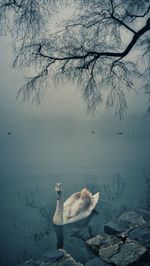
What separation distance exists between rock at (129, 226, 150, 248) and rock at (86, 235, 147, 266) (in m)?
0.16

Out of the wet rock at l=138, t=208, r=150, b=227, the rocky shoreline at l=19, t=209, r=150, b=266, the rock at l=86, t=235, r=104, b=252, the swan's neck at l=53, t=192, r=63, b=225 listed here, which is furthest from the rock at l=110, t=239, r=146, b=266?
the swan's neck at l=53, t=192, r=63, b=225

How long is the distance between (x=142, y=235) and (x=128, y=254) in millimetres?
996

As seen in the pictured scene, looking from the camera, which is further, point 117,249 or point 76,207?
point 76,207

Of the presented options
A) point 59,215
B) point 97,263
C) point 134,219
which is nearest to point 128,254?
point 97,263

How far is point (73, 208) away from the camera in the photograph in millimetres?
12008

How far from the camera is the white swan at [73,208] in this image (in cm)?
1126

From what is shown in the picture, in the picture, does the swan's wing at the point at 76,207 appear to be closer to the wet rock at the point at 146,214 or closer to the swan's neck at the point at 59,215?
the swan's neck at the point at 59,215

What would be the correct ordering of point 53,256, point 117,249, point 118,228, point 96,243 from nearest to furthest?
point 117,249 → point 53,256 → point 96,243 → point 118,228

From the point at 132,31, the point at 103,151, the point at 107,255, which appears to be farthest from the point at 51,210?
the point at 103,151

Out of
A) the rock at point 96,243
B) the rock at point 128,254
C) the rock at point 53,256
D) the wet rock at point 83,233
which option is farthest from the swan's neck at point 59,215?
the rock at point 128,254

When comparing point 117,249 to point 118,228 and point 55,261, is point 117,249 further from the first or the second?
point 55,261

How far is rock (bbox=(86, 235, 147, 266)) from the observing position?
6.61 m

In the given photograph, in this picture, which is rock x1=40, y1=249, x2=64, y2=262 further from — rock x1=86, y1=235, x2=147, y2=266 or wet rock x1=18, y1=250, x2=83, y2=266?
rock x1=86, y1=235, x2=147, y2=266

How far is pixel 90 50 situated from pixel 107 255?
5511 mm
